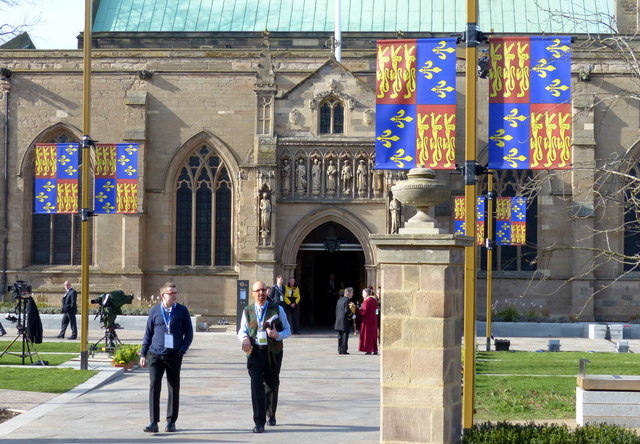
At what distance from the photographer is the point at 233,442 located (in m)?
12.7

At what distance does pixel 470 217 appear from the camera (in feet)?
42.6

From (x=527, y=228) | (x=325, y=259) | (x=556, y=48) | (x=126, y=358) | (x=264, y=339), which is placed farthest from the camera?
(x=325, y=259)

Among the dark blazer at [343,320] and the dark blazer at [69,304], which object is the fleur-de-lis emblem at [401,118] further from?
the dark blazer at [69,304]

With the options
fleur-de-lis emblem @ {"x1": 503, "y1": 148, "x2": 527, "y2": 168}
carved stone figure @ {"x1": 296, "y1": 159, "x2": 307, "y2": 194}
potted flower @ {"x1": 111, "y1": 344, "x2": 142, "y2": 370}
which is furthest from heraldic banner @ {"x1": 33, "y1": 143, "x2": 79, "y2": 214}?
carved stone figure @ {"x1": 296, "y1": 159, "x2": 307, "y2": 194}

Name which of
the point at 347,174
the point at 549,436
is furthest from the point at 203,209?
the point at 549,436

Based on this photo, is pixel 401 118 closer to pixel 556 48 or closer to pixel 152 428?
pixel 556 48

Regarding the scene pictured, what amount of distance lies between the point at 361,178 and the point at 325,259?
6166 millimetres

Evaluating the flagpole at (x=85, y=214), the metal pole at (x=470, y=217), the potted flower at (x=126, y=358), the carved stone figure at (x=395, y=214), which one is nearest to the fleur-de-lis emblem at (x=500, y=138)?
the metal pole at (x=470, y=217)

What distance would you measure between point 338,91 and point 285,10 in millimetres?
8695

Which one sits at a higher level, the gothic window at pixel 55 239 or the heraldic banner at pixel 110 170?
the heraldic banner at pixel 110 170

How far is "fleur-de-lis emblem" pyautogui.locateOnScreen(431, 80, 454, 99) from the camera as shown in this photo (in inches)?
533

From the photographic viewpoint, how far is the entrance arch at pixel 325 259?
34.3 meters

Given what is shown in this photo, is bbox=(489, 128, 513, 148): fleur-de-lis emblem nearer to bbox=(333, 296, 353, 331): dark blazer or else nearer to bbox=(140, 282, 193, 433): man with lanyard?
bbox=(140, 282, 193, 433): man with lanyard

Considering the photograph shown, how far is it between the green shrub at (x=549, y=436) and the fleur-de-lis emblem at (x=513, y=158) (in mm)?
3393
